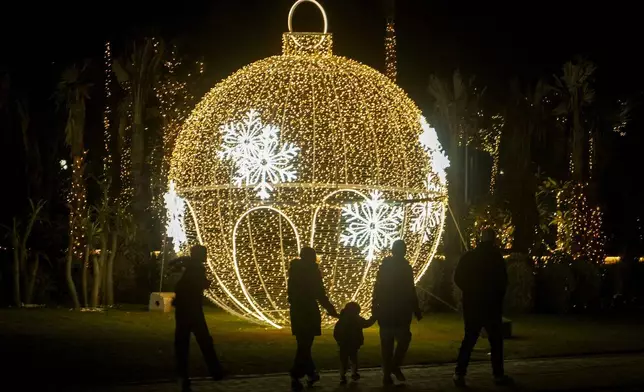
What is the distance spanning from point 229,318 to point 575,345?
7.25 metres

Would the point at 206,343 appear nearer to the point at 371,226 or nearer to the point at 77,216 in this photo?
the point at 371,226

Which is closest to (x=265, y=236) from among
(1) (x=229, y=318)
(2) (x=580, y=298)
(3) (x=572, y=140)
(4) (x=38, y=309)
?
(1) (x=229, y=318)

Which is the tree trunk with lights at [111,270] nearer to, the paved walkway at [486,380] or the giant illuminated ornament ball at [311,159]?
the giant illuminated ornament ball at [311,159]

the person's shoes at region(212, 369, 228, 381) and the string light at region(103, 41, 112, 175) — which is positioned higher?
the string light at region(103, 41, 112, 175)

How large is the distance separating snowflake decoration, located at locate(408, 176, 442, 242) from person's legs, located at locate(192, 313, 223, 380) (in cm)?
701

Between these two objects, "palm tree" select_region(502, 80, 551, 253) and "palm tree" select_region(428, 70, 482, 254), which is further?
"palm tree" select_region(502, 80, 551, 253)

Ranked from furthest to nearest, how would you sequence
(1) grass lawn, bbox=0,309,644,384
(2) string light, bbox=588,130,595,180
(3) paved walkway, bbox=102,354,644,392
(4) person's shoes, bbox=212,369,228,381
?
(2) string light, bbox=588,130,595,180 → (1) grass lawn, bbox=0,309,644,384 → (4) person's shoes, bbox=212,369,228,381 → (3) paved walkway, bbox=102,354,644,392

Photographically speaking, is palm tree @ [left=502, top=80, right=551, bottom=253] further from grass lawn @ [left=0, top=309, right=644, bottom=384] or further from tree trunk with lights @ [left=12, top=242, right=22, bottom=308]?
tree trunk with lights @ [left=12, top=242, right=22, bottom=308]

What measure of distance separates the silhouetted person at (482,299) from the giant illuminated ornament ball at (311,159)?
533 cm

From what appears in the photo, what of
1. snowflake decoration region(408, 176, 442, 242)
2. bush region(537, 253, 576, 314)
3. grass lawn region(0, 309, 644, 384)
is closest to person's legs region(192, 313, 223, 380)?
grass lawn region(0, 309, 644, 384)

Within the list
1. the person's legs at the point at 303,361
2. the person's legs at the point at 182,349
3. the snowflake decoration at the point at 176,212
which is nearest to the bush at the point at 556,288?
the snowflake decoration at the point at 176,212

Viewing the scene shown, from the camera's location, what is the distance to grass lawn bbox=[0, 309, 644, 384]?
14.4 meters

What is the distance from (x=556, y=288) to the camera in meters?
25.4

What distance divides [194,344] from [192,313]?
4832 millimetres
